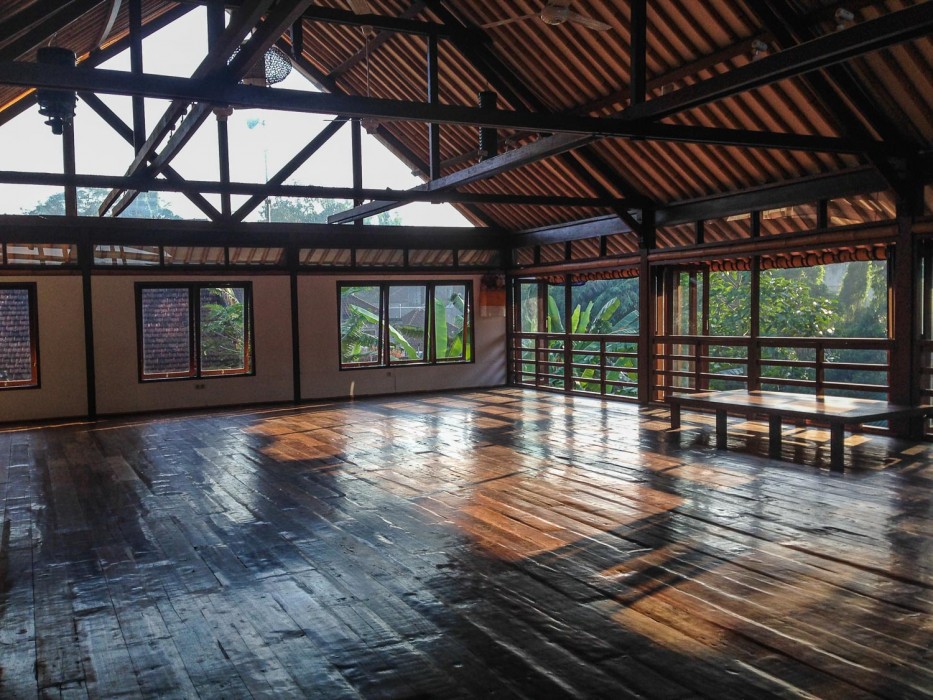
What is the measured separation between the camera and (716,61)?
706 centimetres

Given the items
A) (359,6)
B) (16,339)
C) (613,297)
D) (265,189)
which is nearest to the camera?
(359,6)

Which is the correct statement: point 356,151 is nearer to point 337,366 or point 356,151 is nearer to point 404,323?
point 404,323

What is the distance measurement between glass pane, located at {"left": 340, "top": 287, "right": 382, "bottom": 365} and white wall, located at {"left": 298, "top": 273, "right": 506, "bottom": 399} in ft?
0.66

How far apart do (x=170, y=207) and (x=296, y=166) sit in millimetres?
17549

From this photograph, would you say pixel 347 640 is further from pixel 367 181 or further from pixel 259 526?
pixel 367 181

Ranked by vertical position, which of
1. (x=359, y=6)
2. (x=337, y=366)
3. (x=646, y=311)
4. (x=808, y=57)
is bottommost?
(x=337, y=366)

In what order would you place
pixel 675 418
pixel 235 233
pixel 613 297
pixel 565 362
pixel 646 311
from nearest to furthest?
pixel 675 418
pixel 646 311
pixel 235 233
pixel 565 362
pixel 613 297

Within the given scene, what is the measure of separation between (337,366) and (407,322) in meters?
1.53

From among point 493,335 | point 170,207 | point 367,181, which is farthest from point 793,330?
point 170,207

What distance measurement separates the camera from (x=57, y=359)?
1002 centimetres

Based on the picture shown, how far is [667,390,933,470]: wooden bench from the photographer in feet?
20.0

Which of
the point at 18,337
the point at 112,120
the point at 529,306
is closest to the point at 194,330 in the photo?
the point at 18,337

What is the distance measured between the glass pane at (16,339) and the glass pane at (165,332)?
1.40 m

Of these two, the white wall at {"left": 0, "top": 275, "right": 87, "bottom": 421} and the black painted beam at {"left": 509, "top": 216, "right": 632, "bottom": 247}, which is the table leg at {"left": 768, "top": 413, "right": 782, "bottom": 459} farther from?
the white wall at {"left": 0, "top": 275, "right": 87, "bottom": 421}
